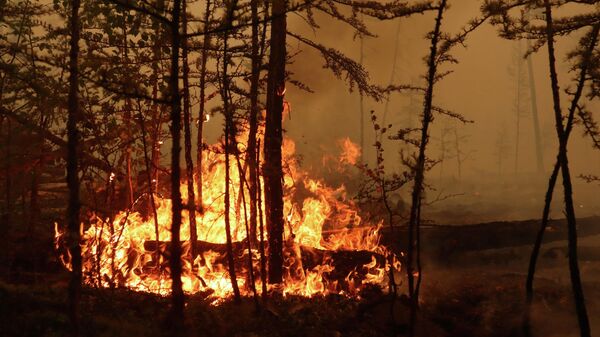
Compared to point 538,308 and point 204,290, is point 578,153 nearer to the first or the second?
point 538,308

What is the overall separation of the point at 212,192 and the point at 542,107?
14370cm

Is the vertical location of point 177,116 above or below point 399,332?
above

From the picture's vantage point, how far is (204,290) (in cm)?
946

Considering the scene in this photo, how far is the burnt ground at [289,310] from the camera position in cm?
626

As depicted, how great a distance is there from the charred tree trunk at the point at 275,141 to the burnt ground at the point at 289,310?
1052mm

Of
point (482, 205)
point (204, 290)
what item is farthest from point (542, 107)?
point (204, 290)

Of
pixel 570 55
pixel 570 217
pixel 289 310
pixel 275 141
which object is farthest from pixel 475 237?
pixel 275 141

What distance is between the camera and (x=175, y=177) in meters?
5.57

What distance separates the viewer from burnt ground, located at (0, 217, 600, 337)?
20.5 feet

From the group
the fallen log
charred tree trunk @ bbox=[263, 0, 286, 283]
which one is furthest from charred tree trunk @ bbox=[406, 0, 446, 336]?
the fallen log

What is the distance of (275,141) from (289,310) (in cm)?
361

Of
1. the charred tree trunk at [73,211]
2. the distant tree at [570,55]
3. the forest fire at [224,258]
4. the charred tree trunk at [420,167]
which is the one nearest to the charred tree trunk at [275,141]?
the forest fire at [224,258]

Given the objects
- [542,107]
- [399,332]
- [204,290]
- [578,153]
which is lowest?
[399,332]

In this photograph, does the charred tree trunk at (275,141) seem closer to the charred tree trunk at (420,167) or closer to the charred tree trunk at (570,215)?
the charred tree trunk at (420,167)
